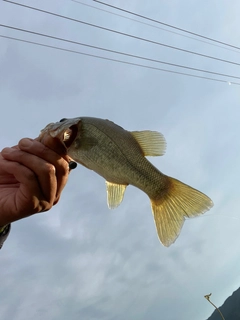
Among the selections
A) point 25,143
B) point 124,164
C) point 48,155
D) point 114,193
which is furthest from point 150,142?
point 25,143

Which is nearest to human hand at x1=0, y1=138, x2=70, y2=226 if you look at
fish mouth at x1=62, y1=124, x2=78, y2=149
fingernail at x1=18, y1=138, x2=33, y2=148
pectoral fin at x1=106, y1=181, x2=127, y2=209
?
fingernail at x1=18, y1=138, x2=33, y2=148

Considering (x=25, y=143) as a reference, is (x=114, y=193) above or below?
below

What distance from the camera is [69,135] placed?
2895mm

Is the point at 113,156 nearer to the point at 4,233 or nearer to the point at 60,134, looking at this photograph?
the point at 60,134

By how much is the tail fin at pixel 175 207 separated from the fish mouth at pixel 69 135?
34.5 inches

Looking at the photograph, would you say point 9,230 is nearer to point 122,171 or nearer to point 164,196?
point 122,171

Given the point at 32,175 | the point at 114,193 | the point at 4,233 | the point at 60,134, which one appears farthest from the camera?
the point at 4,233

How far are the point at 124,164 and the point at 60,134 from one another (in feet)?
1.94

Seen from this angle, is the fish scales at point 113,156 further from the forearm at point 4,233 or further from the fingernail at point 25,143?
the forearm at point 4,233

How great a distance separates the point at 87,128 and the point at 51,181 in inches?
25.4

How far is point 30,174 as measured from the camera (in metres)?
2.52

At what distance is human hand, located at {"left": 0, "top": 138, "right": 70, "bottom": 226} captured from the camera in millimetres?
2537

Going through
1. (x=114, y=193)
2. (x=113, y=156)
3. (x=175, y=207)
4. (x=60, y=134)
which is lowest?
(x=175, y=207)

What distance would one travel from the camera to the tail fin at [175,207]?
108 inches
